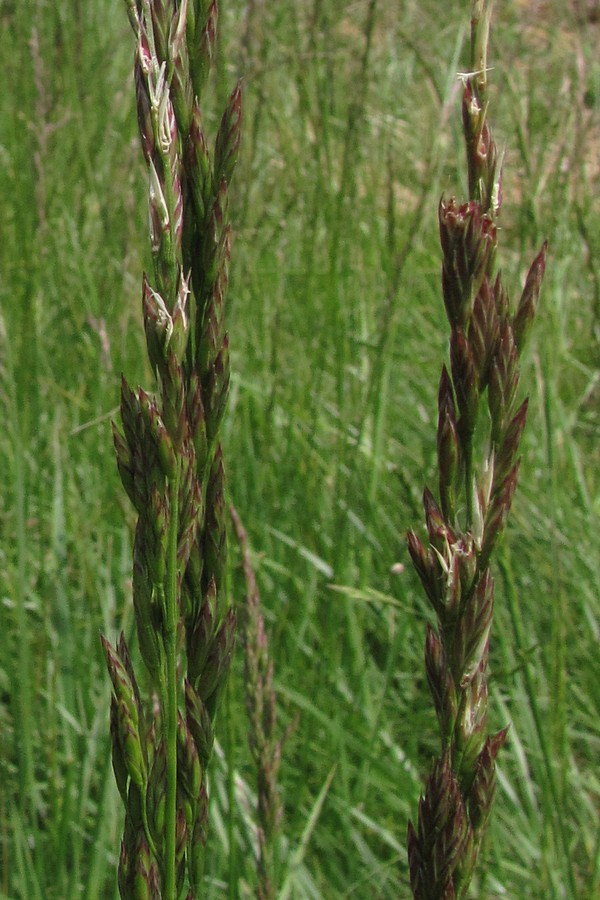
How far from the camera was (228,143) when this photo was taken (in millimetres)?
646

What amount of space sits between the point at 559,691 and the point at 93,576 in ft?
3.22

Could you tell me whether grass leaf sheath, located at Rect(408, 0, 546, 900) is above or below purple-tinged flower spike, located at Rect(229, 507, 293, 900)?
above

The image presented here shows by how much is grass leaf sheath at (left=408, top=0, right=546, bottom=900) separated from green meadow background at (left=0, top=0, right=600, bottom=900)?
1.61 feet

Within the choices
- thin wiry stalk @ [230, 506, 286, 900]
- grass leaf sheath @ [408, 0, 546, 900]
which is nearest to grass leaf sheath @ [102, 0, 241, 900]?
grass leaf sheath @ [408, 0, 546, 900]

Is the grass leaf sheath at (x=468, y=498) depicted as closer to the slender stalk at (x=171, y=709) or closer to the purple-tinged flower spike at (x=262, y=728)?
the slender stalk at (x=171, y=709)

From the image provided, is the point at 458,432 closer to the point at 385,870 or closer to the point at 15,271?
the point at 385,870

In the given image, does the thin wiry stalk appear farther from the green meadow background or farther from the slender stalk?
the slender stalk

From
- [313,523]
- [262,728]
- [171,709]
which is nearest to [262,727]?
[262,728]

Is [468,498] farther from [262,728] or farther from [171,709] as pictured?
[262,728]

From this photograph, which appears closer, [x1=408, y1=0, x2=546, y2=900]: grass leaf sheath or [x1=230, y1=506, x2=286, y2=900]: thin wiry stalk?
[x1=408, y1=0, x2=546, y2=900]: grass leaf sheath

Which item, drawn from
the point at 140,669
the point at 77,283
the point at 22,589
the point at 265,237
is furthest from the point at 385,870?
the point at 265,237

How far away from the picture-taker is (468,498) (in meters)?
0.62

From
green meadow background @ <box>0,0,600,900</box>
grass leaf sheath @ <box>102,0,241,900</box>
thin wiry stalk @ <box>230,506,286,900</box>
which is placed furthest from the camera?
green meadow background @ <box>0,0,600,900</box>

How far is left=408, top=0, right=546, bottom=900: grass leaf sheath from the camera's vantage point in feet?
1.96
